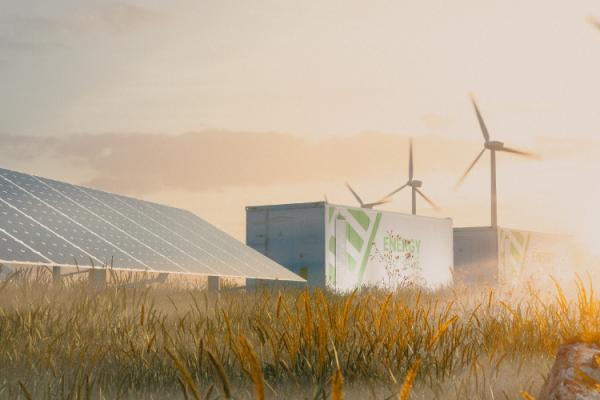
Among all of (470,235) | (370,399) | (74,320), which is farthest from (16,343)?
(470,235)

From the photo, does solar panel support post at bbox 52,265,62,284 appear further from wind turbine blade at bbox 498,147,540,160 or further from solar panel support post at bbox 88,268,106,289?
wind turbine blade at bbox 498,147,540,160

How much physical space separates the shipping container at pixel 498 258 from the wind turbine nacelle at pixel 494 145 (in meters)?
5.28

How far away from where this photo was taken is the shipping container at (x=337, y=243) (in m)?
23.4

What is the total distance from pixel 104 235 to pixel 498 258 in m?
20.0

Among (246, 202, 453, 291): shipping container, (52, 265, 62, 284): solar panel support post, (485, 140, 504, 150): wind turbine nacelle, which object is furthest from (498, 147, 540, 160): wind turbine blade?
(52, 265, 62, 284): solar panel support post

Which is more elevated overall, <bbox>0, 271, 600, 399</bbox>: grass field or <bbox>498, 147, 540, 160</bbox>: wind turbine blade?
<bbox>498, 147, 540, 160</bbox>: wind turbine blade

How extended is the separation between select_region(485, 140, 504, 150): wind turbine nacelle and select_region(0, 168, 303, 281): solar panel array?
2071cm

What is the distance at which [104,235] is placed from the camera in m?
15.1

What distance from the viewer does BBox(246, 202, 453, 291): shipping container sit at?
23.4 metres

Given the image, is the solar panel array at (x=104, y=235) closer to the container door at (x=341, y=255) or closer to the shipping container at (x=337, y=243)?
the shipping container at (x=337, y=243)

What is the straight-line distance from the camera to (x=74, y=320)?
7.50m

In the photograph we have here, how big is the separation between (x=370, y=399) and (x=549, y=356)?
3219 millimetres

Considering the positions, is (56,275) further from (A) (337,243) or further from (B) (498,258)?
Result: (B) (498,258)

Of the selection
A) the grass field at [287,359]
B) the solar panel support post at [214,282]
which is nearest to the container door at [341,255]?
the solar panel support post at [214,282]
